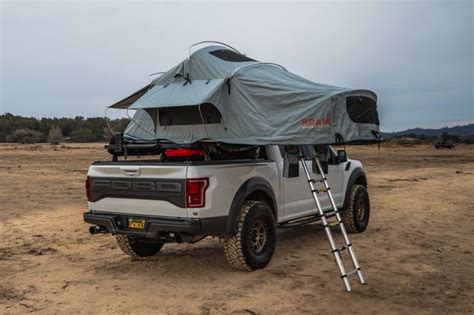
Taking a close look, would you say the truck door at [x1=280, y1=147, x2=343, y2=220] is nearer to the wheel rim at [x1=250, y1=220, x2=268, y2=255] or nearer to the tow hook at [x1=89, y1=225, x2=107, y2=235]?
the wheel rim at [x1=250, y1=220, x2=268, y2=255]

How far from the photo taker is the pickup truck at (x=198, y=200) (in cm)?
634

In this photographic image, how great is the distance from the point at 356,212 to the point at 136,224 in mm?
4549

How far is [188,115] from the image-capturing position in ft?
25.4

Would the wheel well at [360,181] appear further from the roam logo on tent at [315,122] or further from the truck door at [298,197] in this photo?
the roam logo on tent at [315,122]

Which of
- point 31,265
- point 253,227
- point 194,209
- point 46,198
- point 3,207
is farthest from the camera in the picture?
point 46,198

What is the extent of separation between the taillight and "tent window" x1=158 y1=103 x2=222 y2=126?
52cm

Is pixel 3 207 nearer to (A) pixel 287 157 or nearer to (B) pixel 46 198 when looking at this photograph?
(B) pixel 46 198

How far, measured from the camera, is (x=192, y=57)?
25.4ft

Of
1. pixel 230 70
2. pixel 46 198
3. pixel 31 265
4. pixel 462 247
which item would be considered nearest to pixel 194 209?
pixel 230 70

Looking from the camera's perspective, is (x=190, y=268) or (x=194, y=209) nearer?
(x=194, y=209)

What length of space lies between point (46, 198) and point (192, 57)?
28.6 ft

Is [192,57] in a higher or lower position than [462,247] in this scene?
higher

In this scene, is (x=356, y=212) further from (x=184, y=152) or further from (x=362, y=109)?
(x=184, y=152)

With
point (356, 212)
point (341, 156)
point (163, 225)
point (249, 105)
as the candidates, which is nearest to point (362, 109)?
point (249, 105)
